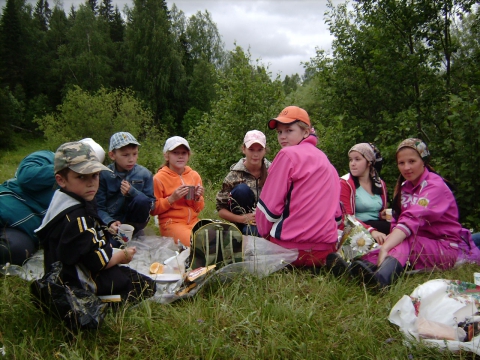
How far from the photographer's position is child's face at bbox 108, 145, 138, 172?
12.2 ft

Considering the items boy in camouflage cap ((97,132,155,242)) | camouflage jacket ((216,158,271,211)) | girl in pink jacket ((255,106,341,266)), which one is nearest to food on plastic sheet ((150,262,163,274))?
boy in camouflage cap ((97,132,155,242))

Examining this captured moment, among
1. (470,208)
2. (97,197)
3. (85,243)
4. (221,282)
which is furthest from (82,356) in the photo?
(470,208)

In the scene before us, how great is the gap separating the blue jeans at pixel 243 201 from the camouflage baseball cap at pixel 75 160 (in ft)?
6.03

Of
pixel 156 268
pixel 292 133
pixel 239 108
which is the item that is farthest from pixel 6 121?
pixel 292 133

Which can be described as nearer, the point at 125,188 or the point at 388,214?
the point at 125,188

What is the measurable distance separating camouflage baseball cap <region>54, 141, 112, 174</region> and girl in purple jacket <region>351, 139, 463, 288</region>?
2148mm

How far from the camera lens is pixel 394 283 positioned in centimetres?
255

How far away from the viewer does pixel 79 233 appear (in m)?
2.10

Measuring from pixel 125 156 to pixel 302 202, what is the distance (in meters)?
2.03

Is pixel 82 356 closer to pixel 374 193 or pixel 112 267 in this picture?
pixel 112 267

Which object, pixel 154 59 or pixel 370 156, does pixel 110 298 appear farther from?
pixel 154 59

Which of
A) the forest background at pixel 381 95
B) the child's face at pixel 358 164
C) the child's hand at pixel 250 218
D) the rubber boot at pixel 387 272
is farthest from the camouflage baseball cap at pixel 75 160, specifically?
the forest background at pixel 381 95

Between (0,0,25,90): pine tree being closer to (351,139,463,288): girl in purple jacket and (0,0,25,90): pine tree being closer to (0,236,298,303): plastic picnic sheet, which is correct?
(0,236,298,303): plastic picnic sheet

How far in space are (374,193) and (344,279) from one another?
177cm
